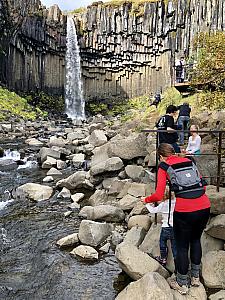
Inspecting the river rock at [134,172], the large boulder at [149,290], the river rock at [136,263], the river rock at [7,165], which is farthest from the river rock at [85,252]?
the river rock at [7,165]

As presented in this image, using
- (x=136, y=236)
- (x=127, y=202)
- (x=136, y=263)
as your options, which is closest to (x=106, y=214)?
(x=127, y=202)

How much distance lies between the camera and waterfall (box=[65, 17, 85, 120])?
152 feet

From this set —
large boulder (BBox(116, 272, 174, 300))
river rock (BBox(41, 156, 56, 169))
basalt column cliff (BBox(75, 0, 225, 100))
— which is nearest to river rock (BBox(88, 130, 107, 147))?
river rock (BBox(41, 156, 56, 169))

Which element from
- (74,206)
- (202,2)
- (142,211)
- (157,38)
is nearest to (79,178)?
(74,206)

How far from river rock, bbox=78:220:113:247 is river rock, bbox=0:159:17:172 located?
8.74 metres

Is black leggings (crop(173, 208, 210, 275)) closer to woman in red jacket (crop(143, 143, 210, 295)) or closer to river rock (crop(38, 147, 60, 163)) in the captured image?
woman in red jacket (crop(143, 143, 210, 295))

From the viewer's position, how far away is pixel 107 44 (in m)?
46.5

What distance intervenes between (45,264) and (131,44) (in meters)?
42.9

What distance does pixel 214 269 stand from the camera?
5496mm

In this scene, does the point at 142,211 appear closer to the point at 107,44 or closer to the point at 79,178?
the point at 79,178

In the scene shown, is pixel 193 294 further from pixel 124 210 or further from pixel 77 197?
pixel 77 197

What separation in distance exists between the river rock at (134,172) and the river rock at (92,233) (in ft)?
11.5

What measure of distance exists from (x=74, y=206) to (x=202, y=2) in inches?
1349

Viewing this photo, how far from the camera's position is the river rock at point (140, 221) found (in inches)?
294
